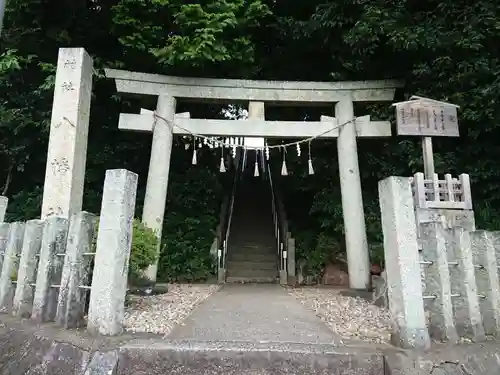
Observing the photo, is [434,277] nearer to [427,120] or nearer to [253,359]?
[253,359]

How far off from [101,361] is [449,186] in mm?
5379

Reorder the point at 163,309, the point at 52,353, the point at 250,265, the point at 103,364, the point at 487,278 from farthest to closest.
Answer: the point at 250,265
the point at 163,309
the point at 487,278
the point at 52,353
the point at 103,364

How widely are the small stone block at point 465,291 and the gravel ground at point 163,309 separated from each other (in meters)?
2.80

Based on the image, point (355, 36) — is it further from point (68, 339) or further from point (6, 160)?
point (6, 160)

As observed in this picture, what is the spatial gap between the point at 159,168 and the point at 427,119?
4853 millimetres

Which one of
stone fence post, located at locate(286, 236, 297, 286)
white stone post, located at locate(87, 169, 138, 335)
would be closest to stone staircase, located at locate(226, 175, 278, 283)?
stone fence post, located at locate(286, 236, 297, 286)

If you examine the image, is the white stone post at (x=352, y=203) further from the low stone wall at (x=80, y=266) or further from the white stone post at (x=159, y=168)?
the low stone wall at (x=80, y=266)

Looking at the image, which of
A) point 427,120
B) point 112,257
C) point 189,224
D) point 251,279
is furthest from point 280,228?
point 112,257

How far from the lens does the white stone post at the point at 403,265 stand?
3156mm

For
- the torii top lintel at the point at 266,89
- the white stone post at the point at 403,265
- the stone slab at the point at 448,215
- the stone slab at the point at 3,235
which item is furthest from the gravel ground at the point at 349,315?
the stone slab at the point at 3,235

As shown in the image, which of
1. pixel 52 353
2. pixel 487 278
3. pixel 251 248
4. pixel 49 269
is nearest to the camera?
pixel 52 353

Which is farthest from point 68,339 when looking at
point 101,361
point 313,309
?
point 313,309

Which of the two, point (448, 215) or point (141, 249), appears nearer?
point (141, 249)

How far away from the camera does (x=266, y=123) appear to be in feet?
24.6
